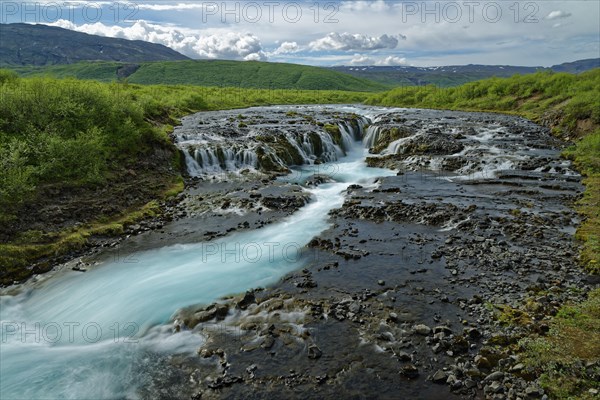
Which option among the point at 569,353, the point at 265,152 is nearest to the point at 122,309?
the point at 569,353

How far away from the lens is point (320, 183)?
3080cm

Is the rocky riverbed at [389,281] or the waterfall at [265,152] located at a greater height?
the waterfall at [265,152]

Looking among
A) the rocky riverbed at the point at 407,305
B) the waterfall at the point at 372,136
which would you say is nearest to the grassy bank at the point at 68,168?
the rocky riverbed at the point at 407,305

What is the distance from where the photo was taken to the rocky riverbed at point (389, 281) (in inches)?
421

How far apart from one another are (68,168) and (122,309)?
43.7 ft

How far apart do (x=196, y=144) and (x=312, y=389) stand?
29.8 m

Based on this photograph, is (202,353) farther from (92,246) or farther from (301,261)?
(92,246)

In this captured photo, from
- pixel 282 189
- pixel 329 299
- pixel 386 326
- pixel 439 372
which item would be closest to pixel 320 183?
pixel 282 189

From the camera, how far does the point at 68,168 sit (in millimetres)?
23984

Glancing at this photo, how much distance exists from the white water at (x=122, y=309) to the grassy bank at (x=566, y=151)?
10.2 meters

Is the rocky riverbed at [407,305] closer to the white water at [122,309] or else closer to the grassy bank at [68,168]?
the white water at [122,309]

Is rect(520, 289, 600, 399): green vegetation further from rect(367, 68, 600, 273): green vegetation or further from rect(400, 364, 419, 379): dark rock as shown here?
rect(367, 68, 600, 273): green vegetation

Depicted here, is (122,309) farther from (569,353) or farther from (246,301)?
(569,353)

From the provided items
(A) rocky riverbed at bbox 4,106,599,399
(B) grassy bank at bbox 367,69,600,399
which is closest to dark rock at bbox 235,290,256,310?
(A) rocky riverbed at bbox 4,106,599,399
